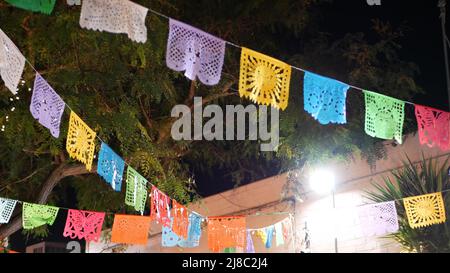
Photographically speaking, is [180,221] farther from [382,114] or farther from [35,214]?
[382,114]

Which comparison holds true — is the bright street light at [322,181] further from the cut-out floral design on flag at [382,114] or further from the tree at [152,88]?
the cut-out floral design on flag at [382,114]

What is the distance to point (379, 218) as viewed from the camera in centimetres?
888

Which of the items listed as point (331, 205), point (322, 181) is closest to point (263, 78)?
point (322, 181)

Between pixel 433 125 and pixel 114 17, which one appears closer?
pixel 114 17

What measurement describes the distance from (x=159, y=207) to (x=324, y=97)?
3314 mm

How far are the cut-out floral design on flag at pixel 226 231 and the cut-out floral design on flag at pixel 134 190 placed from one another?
163 cm

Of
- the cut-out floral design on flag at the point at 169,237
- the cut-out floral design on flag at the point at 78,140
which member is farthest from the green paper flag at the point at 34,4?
the cut-out floral design on flag at the point at 169,237

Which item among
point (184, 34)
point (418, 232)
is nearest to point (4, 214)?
point (184, 34)

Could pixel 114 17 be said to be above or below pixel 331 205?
above

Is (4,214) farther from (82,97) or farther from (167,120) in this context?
(167,120)

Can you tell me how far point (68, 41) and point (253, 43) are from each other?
148 inches

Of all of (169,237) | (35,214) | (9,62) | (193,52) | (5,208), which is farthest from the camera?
(169,237)

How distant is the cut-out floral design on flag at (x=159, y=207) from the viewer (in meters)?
8.99

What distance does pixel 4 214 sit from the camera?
29.2ft
